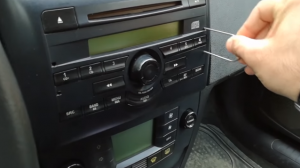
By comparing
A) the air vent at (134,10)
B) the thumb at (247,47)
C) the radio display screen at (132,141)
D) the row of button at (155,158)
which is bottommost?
the row of button at (155,158)

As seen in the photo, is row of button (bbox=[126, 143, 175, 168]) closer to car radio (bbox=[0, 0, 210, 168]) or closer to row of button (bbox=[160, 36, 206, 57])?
car radio (bbox=[0, 0, 210, 168])

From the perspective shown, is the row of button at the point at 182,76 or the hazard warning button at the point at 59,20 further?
the row of button at the point at 182,76

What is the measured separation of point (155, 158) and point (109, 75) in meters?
0.25

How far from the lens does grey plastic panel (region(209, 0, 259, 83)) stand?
64 centimetres

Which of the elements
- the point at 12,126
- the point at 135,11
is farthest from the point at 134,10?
the point at 12,126

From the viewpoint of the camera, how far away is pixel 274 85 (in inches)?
16.9

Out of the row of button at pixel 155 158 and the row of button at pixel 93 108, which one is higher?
the row of button at pixel 93 108

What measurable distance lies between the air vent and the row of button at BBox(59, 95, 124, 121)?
12cm

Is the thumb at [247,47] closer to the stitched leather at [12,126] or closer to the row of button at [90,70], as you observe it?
the row of button at [90,70]

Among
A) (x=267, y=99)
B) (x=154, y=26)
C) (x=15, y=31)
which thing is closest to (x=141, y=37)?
(x=154, y=26)

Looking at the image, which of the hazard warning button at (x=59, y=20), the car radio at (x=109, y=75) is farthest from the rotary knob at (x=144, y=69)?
the hazard warning button at (x=59, y=20)

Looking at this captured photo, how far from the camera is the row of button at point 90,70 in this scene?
425 mm

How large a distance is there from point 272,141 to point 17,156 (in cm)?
73

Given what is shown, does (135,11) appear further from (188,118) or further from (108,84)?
(188,118)
